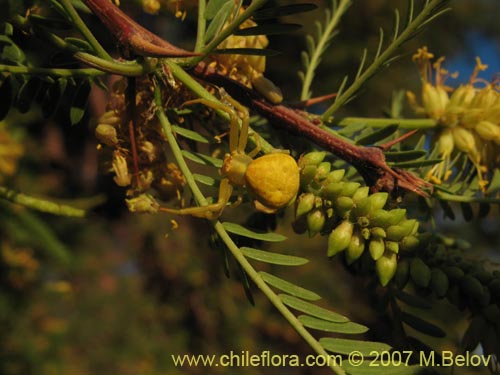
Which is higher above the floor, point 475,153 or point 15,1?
point 15,1

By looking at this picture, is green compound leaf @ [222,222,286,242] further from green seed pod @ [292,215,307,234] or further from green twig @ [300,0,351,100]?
green twig @ [300,0,351,100]

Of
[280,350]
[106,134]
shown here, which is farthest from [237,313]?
[106,134]

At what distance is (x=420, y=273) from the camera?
0.69 metres

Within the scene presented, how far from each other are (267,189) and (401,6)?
3079 mm

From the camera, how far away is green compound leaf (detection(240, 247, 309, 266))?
2.11 feet

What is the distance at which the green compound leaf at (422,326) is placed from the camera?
79 cm

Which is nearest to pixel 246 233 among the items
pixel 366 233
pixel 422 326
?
pixel 366 233

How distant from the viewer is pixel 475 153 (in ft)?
2.99

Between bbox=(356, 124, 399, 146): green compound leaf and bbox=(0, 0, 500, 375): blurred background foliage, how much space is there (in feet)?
3.89

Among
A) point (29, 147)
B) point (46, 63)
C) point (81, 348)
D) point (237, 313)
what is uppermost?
point (46, 63)

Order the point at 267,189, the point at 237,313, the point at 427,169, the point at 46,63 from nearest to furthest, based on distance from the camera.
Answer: the point at 267,189, the point at 46,63, the point at 427,169, the point at 237,313

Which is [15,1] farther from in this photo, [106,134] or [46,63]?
[106,134]

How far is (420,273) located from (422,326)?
6.1 inches

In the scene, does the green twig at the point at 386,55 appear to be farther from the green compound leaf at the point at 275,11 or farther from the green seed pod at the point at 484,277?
the green seed pod at the point at 484,277
